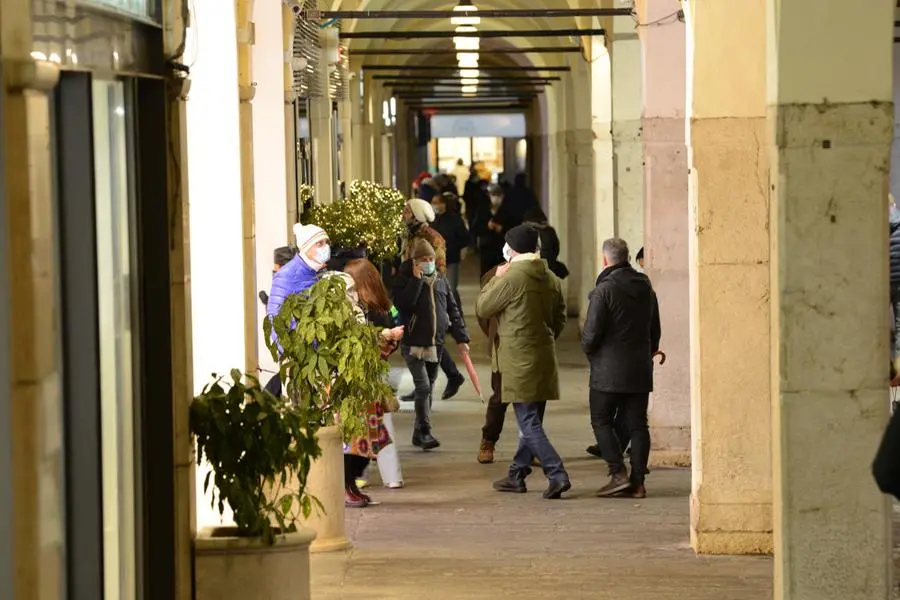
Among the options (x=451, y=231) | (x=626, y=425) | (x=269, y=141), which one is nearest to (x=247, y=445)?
(x=626, y=425)

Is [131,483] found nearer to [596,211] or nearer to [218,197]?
[218,197]

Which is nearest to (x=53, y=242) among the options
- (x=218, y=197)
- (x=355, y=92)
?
(x=218, y=197)

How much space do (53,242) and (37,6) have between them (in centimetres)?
70

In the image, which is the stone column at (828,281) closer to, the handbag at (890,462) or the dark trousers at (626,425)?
the handbag at (890,462)

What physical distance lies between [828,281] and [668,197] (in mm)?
5216

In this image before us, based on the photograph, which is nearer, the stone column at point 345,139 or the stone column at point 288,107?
the stone column at point 288,107

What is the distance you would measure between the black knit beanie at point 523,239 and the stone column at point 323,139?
318 inches

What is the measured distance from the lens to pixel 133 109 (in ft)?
20.2

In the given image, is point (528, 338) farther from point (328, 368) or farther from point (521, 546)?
point (328, 368)

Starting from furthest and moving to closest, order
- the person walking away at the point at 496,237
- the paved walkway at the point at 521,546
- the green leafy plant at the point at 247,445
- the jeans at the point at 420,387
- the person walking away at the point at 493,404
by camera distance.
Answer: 1. the person walking away at the point at 496,237
2. the jeans at the point at 420,387
3. the person walking away at the point at 493,404
4. the paved walkway at the point at 521,546
5. the green leafy plant at the point at 247,445

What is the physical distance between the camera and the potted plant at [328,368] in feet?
29.3

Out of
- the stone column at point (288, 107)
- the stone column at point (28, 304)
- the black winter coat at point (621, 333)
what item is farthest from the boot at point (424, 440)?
the stone column at point (28, 304)

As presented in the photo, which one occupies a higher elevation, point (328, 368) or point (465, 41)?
point (465, 41)

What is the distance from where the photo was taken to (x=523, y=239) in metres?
11.0
